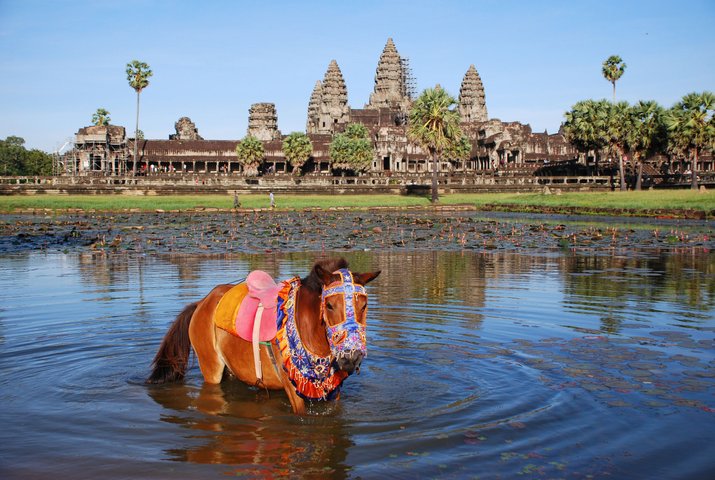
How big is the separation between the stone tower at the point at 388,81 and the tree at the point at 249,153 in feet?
146

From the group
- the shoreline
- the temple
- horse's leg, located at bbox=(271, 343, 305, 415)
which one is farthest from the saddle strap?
the temple

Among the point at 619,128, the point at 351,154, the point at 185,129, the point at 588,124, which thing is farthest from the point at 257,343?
the point at 185,129

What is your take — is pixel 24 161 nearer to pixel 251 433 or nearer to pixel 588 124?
pixel 588 124

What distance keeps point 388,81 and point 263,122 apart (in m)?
27.1

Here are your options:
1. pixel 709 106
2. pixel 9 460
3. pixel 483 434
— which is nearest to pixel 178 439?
pixel 9 460

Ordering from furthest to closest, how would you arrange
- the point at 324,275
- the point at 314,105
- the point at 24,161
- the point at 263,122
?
the point at 314,105 < the point at 24,161 < the point at 263,122 < the point at 324,275

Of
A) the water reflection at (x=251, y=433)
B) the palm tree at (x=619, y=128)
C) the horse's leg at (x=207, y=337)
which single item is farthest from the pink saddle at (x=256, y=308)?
the palm tree at (x=619, y=128)

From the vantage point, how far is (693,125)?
190ft

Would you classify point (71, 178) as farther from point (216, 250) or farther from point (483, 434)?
point (483, 434)

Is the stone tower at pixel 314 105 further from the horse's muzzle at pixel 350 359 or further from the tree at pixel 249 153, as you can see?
the horse's muzzle at pixel 350 359

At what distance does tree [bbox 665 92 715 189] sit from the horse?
186ft

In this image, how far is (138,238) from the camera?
82.8ft

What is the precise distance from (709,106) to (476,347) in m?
57.1

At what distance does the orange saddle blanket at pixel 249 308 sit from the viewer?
600 centimetres
